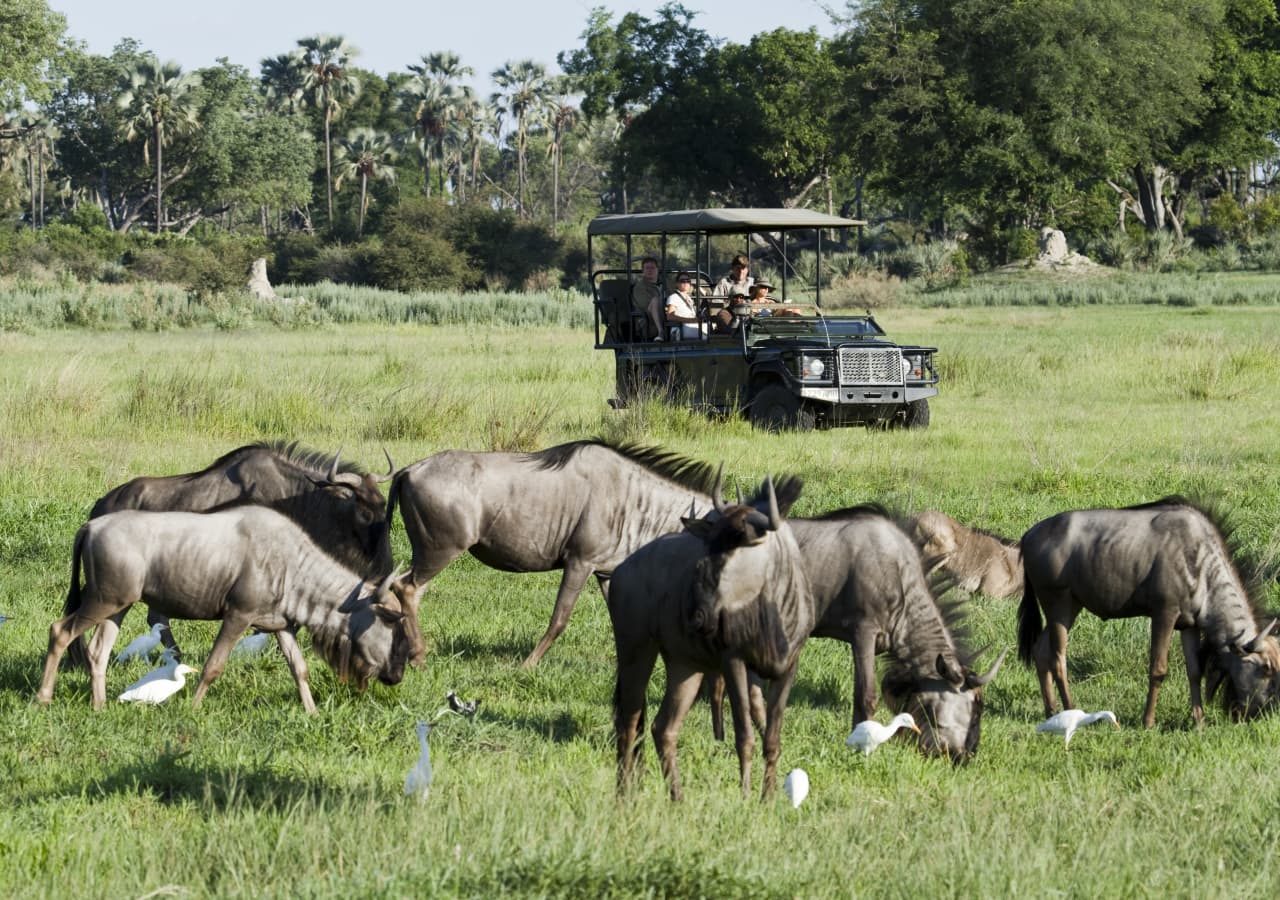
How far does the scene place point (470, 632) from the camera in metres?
9.34

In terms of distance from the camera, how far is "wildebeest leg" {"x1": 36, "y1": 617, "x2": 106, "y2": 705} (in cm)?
742

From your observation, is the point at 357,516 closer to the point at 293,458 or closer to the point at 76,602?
the point at 293,458

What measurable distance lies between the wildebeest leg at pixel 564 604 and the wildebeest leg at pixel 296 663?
51.8 inches

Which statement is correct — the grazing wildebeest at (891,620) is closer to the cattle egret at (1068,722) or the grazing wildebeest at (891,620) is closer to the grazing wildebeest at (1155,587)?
the cattle egret at (1068,722)

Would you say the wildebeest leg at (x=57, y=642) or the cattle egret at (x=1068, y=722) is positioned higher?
the wildebeest leg at (x=57, y=642)

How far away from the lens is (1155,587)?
771cm

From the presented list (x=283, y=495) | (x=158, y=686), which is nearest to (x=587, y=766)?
(x=158, y=686)

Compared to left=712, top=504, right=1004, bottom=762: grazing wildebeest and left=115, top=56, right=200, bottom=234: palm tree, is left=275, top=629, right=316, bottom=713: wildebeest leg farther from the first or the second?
left=115, top=56, right=200, bottom=234: palm tree

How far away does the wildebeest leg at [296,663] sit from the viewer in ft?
24.4

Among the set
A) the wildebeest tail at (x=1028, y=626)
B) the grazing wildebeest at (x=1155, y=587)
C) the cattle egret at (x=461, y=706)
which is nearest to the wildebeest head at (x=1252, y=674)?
the grazing wildebeest at (x=1155, y=587)

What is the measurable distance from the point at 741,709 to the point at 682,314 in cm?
1352

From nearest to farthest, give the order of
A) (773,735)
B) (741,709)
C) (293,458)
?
1. (741,709)
2. (773,735)
3. (293,458)

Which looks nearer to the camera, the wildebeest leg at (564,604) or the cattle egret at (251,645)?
the cattle egret at (251,645)

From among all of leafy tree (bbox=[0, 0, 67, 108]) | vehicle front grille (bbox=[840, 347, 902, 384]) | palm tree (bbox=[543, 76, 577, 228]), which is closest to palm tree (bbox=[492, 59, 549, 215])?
palm tree (bbox=[543, 76, 577, 228])
